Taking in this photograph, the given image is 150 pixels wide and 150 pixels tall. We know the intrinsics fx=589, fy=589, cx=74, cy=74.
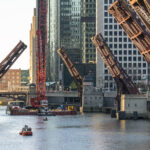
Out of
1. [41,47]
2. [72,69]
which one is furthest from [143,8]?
[41,47]

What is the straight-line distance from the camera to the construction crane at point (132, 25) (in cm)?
Answer: 6812

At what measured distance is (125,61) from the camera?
164375 millimetres

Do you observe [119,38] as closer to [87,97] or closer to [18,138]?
[87,97]

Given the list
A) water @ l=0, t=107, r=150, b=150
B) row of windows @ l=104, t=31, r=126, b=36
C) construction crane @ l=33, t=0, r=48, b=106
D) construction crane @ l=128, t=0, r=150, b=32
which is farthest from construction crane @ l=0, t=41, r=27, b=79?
row of windows @ l=104, t=31, r=126, b=36

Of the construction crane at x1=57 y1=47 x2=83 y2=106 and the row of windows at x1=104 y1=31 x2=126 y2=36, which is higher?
the row of windows at x1=104 y1=31 x2=126 y2=36

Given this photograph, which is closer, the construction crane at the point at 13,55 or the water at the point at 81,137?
the water at the point at 81,137

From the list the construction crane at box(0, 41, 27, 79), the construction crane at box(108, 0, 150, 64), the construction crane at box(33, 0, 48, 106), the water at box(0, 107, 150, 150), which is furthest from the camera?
the construction crane at box(33, 0, 48, 106)

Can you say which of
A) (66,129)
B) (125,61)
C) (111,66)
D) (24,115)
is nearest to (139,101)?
(111,66)

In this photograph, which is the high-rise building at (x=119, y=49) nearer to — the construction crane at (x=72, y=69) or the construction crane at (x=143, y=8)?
the construction crane at (x=72, y=69)

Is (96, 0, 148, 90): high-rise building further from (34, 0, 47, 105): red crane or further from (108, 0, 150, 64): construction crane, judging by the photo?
(108, 0, 150, 64): construction crane

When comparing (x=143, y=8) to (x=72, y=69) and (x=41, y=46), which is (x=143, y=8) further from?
(x=41, y=46)

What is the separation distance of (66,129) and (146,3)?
24.0m

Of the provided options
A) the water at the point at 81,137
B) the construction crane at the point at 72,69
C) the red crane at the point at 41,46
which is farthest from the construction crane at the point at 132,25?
the red crane at the point at 41,46

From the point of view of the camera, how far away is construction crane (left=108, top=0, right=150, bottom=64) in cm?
6812
